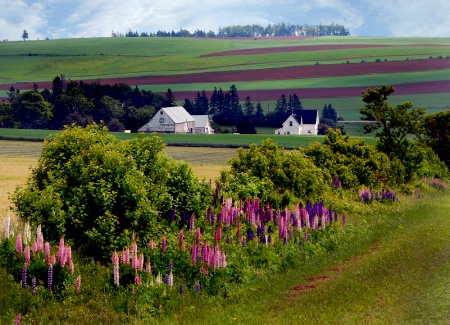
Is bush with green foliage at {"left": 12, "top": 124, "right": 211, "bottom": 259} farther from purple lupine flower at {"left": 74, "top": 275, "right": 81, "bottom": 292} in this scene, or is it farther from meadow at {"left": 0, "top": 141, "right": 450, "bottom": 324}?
purple lupine flower at {"left": 74, "top": 275, "right": 81, "bottom": 292}

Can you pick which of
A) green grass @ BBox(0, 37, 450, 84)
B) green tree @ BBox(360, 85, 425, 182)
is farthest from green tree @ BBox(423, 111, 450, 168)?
green grass @ BBox(0, 37, 450, 84)

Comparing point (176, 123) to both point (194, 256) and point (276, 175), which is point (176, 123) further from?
point (194, 256)

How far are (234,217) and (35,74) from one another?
15083 centimetres

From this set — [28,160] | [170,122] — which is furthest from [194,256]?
[170,122]

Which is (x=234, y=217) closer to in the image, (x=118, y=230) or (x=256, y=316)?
(x=118, y=230)

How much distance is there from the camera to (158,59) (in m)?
195

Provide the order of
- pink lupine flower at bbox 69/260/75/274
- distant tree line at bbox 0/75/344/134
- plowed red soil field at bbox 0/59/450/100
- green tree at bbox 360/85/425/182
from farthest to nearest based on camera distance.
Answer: plowed red soil field at bbox 0/59/450/100, distant tree line at bbox 0/75/344/134, green tree at bbox 360/85/425/182, pink lupine flower at bbox 69/260/75/274

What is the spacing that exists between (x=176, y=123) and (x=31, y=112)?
23547 millimetres

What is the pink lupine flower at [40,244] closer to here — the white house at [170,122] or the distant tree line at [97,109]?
the distant tree line at [97,109]

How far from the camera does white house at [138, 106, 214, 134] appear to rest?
4041 inches

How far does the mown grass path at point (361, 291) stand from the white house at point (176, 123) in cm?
8207

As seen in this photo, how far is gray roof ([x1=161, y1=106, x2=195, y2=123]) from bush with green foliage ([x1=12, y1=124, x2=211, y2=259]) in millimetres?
86051

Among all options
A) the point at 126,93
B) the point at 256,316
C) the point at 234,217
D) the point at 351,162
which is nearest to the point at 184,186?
the point at 234,217

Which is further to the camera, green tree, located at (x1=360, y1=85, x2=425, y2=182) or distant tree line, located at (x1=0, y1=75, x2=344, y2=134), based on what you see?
distant tree line, located at (x1=0, y1=75, x2=344, y2=134)
